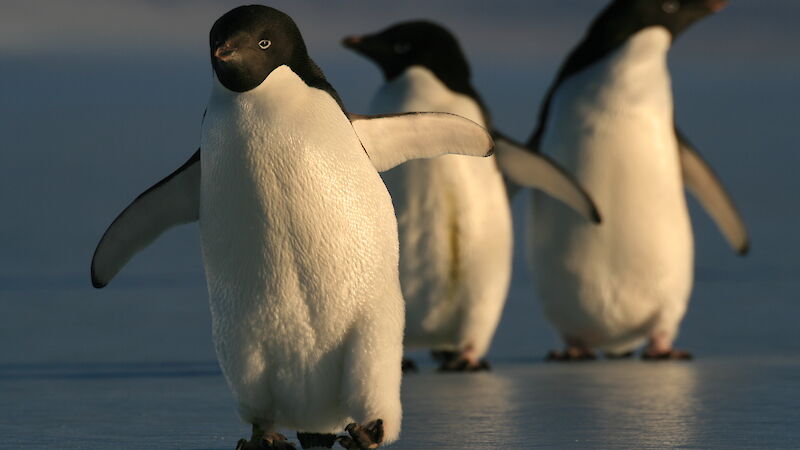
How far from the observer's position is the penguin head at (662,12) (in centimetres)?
726

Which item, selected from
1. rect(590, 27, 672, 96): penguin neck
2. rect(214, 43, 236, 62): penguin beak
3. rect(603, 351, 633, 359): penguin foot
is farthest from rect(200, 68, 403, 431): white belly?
rect(603, 351, 633, 359): penguin foot

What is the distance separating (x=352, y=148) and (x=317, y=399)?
2.21ft

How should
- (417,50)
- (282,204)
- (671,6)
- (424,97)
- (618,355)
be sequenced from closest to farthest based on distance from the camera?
(282,204) → (424,97) → (417,50) → (618,355) → (671,6)

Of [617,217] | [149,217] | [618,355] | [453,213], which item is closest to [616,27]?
[617,217]

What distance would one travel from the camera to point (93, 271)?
4.33 meters

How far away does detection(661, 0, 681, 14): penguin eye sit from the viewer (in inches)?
289

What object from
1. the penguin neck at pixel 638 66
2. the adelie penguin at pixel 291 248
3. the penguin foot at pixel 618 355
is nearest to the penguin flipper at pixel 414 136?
the adelie penguin at pixel 291 248

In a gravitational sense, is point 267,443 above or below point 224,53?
below

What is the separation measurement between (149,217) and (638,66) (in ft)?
11.6

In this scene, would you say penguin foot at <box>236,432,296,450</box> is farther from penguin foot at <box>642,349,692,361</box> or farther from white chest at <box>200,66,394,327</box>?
penguin foot at <box>642,349,692,361</box>

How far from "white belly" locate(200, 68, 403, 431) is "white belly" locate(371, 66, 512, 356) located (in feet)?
8.30

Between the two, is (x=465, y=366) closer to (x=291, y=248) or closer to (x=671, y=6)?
(x=671, y=6)

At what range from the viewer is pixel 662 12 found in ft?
24.0

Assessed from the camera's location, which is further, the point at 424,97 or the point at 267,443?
the point at 424,97
